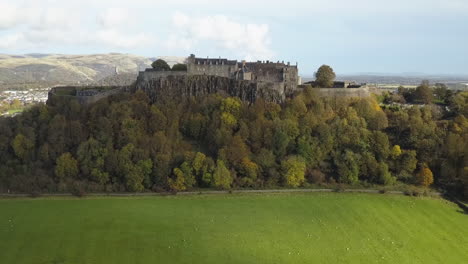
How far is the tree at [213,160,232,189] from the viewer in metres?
51.2

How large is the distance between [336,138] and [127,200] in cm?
2916

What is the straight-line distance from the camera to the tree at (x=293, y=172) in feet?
170

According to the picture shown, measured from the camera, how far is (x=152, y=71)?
220 feet

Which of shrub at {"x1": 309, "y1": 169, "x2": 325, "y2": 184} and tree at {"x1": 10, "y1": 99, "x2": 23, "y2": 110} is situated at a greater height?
tree at {"x1": 10, "y1": 99, "x2": 23, "y2": 110}

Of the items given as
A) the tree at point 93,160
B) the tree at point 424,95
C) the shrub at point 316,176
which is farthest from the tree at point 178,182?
the tree at point 424,95

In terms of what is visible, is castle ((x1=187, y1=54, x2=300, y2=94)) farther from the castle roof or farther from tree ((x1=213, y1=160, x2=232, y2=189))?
tree ((x1=213, y1=160, x2=232, y2=189))

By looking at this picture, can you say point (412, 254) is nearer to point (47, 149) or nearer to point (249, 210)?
point (249, 210)

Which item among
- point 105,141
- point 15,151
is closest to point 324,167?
point 105,141

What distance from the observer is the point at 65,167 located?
53656 mm

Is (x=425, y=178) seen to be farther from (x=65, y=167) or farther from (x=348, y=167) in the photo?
(x=65, y=167)

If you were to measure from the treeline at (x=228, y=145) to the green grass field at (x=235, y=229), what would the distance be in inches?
146

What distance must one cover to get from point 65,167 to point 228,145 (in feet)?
70.4

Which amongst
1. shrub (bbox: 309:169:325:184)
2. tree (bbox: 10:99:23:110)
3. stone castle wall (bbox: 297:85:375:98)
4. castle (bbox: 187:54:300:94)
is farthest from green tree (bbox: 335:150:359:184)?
tree (bbox: 10:99:23:110)

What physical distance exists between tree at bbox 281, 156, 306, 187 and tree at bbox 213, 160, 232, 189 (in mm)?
7086
